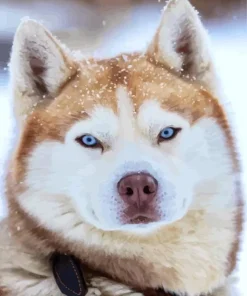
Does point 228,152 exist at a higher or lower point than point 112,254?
higher

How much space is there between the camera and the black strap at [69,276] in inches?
36.3

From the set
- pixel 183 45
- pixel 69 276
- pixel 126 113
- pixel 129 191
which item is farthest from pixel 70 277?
pixel 183 45

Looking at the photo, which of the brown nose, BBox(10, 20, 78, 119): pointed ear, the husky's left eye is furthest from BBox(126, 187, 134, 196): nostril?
BBox(10, 20, 78, 119): pointed ear

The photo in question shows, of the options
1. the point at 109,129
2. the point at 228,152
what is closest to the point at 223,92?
the point at 228,152

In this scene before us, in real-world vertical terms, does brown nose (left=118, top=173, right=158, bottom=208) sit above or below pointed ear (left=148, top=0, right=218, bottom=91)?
below

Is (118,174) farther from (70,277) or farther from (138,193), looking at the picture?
(70,277)

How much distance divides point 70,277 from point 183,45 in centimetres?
42

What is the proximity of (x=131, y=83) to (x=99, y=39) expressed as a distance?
0.23 m

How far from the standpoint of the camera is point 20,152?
3.21 ft

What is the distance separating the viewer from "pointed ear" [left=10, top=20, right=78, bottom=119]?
3.22 feet

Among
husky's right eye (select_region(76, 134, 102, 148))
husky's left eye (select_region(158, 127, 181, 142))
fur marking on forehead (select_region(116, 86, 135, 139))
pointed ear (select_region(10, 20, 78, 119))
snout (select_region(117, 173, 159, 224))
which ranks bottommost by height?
snout (select_region(117, 173, 159, 224))

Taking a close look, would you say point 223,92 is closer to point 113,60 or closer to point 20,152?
point 113,60

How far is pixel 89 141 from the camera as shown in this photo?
3.18ft

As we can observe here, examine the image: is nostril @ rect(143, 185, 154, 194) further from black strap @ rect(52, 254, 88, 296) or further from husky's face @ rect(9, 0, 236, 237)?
black strap @ rect(52, 254, 88, 296)
